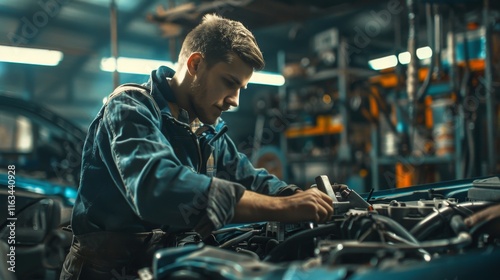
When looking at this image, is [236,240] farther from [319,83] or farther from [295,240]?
[319,83]

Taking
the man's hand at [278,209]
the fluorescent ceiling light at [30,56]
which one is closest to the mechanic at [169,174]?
the man's hand at [278,209]

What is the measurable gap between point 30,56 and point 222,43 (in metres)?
8.41

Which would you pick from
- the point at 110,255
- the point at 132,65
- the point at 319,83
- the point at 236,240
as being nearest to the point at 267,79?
the point at 132,65

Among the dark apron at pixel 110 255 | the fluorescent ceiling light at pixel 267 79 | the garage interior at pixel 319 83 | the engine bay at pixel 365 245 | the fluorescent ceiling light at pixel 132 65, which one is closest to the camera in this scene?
the engine bay at pixel 365 245

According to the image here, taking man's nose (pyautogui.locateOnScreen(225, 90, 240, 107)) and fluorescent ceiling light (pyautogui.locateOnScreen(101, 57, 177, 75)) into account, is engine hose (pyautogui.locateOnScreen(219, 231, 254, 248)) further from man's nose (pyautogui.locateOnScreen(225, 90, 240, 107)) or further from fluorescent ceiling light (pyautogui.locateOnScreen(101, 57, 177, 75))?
fluorescent ceiling light (pyautogui.locateOnScreen(101, 57, 177, 75))

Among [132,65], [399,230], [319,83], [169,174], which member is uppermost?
[132,65]

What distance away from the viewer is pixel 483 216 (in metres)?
1.42

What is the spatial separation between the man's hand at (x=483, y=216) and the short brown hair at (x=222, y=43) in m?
0.99

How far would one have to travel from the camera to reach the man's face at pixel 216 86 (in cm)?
182

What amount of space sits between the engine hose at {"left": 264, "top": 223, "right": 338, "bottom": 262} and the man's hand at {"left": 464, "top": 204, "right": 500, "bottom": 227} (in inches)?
16.1

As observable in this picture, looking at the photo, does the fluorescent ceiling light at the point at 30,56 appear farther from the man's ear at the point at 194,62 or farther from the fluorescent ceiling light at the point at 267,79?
the man's ear at the point at 194,62

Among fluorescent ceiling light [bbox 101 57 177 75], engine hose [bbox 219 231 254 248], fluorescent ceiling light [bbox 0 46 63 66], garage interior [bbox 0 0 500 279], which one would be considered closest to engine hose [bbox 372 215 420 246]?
engine hose [bbox 219 231 254 248]

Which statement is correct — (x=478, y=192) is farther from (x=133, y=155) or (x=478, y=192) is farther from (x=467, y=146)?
(x=467, y=146)

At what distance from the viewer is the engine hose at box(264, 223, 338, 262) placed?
1.47 m
